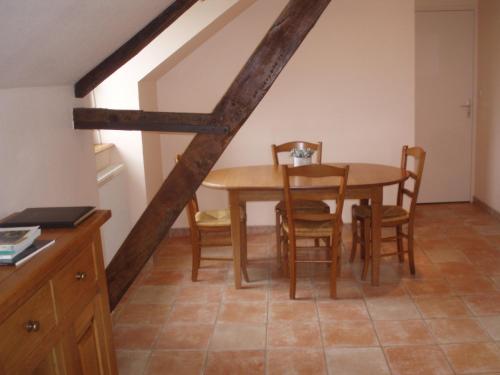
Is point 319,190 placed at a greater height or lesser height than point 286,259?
greater

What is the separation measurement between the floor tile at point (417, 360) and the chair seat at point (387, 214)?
0.99m

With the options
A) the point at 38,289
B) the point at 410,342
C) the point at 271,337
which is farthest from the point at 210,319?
the point at 38,289

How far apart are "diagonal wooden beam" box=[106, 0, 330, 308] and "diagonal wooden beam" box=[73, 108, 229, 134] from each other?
45 mm

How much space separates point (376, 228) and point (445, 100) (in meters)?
2.35

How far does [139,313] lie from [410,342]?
5.14 feet

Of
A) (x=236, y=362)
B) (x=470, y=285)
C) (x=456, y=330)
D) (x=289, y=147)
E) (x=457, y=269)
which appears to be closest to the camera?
(x=236, y=362)

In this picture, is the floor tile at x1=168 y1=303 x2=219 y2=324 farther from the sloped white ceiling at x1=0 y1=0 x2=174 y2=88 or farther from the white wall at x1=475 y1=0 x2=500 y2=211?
the white wall at x1=475 y1=0 x2=500 y2=211

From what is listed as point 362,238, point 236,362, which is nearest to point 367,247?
point 362,238

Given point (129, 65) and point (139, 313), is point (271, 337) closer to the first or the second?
point (139, 313)

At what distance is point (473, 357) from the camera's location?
249cm

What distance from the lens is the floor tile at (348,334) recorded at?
Answer: 2.68 metres

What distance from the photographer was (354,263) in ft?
12.4

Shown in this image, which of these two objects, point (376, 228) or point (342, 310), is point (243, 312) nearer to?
point (342, 310)

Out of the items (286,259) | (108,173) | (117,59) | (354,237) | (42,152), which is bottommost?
(286,259)
